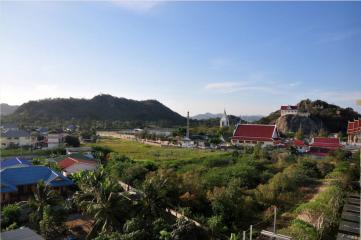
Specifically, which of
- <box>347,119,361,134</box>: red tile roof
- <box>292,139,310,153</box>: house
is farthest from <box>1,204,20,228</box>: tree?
<box>347,119,361,134</box>: red tile roof

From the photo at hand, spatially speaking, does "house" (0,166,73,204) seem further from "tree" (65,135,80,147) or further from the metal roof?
the metal roof

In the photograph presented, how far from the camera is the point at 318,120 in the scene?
6303 cm

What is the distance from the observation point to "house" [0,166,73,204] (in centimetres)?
1645

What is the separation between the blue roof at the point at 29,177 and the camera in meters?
17.0

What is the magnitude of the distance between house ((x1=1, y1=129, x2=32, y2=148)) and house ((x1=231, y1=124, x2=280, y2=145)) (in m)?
24.7

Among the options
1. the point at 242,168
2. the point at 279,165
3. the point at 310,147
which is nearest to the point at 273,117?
the point at 310,147

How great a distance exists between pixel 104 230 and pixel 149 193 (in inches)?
98.7

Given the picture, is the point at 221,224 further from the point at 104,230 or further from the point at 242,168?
the point at 242,168

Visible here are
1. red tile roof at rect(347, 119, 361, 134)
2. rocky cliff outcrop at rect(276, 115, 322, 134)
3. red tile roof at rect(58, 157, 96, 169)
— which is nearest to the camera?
red tile roof at rect(58, 157, 96, 169)

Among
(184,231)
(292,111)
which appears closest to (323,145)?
(184,231)

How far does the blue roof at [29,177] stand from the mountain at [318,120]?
50.6m

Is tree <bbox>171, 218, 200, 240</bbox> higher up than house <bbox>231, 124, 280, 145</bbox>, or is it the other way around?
house <bbox>231, 124, 280, 145</bbox>

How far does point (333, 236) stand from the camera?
456 inches

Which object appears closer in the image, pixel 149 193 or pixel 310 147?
pixel 149 193
